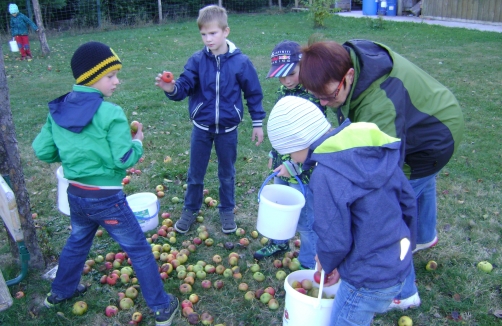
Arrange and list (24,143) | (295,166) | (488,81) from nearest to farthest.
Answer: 1. (295,166)
2. (24,143)
3. (488,81)

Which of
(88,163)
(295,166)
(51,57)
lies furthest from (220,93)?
(51,57)

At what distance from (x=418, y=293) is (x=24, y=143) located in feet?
17.1

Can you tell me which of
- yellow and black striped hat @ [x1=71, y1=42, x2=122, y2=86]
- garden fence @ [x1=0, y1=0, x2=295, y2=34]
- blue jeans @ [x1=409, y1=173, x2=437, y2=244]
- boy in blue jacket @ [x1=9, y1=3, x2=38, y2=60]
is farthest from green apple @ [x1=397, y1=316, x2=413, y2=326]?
garden fence @ [x1=0, y1=0, x2=295, y2=34]

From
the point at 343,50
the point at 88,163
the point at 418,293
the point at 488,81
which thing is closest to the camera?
the point at 343,50

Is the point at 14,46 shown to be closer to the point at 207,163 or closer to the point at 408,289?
the point at 207,163

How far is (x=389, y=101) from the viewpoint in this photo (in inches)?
91.5

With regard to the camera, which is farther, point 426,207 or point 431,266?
point 431,266

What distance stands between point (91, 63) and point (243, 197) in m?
2.45

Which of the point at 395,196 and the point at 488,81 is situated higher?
the point at 395,196

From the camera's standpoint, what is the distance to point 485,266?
3482 millimetres

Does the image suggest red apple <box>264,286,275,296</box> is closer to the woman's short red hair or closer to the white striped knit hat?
the white striped knit hat

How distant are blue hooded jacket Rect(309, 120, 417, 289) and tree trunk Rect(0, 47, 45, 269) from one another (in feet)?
7.61

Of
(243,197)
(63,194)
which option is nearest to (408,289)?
(243,197)

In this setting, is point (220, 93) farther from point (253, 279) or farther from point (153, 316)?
point (153, 316)
